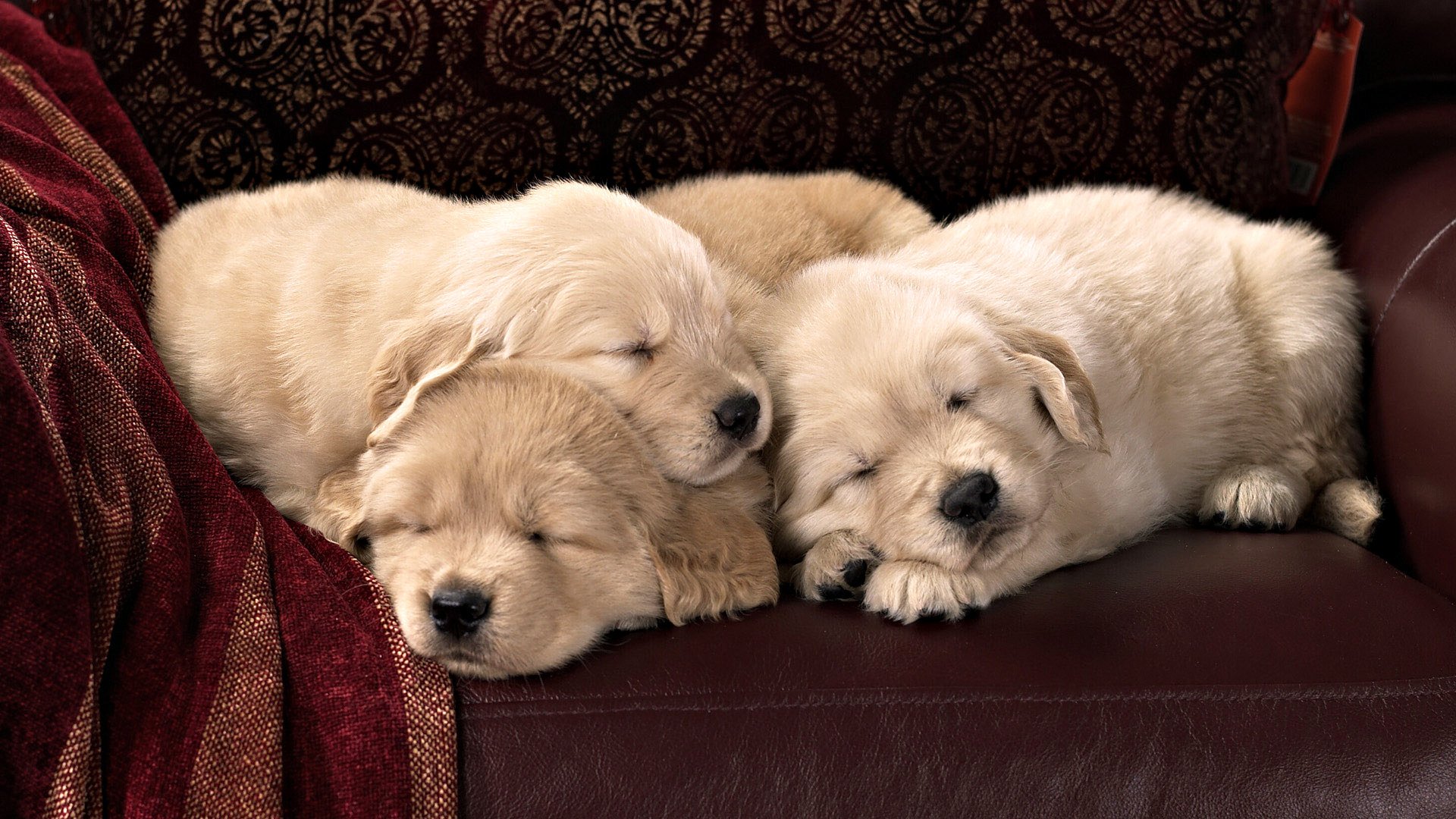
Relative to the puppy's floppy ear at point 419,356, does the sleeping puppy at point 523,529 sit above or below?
below

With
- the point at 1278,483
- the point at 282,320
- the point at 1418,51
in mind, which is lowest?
the point at 1278,483

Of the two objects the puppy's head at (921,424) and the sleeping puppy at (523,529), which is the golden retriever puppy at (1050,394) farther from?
the sleeping puppy at (523,529)

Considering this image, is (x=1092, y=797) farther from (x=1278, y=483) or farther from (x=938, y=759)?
(x=1278, y=483)

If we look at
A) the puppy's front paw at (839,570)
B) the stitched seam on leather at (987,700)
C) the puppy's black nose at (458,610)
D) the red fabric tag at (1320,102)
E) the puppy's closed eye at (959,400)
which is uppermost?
the red fabric tag at (1320,102)

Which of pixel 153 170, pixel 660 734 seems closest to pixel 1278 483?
pixel 660 734

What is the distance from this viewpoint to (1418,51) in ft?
9.41

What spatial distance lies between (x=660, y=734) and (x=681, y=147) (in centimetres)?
154

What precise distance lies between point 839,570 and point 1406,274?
1342 mm

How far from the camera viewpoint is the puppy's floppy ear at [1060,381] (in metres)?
1.87

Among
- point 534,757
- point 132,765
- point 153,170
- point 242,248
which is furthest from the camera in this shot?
point 153,170

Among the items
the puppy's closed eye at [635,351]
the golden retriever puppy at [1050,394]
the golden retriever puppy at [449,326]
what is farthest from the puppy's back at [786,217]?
the puppy's closed eye at [635,351]

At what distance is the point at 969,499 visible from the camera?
1739 mm

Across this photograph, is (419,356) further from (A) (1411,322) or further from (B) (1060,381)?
(A) (1411,322)

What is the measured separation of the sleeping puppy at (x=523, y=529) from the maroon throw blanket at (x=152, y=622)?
74 mm
